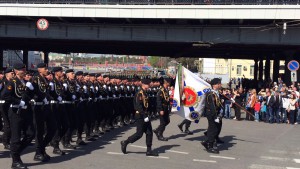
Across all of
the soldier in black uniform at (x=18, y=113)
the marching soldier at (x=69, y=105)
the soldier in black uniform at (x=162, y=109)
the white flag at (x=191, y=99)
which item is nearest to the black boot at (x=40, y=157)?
the soldier in black uniform at (x=18, y=113)

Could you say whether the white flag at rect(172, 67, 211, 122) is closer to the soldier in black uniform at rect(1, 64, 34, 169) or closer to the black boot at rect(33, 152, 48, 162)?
the black boot at rect(33, 152, 48, 162)

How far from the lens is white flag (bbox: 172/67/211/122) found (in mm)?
12922

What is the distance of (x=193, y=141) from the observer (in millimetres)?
13312

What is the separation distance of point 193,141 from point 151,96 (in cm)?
634

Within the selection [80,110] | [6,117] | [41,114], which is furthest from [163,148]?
[6,117]

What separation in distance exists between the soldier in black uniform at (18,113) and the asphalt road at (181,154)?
47 centimetres

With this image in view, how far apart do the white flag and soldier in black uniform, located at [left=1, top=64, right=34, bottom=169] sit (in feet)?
17.4

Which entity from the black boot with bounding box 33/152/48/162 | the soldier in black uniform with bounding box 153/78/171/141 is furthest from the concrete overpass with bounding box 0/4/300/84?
the black boot with bounding box 33/152/48/162

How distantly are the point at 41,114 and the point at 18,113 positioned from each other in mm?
589

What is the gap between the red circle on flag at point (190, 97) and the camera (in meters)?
13.0

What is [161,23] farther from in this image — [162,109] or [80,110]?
[80,110]

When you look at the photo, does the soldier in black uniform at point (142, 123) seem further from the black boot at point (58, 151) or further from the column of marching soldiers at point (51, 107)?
the column of marching soldiers at point (51, 107)

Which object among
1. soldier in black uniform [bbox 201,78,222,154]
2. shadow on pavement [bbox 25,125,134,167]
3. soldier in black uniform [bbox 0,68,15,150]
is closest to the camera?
shadow on pavement [bbox 25,125,134,167]

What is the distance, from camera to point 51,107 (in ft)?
31.3
